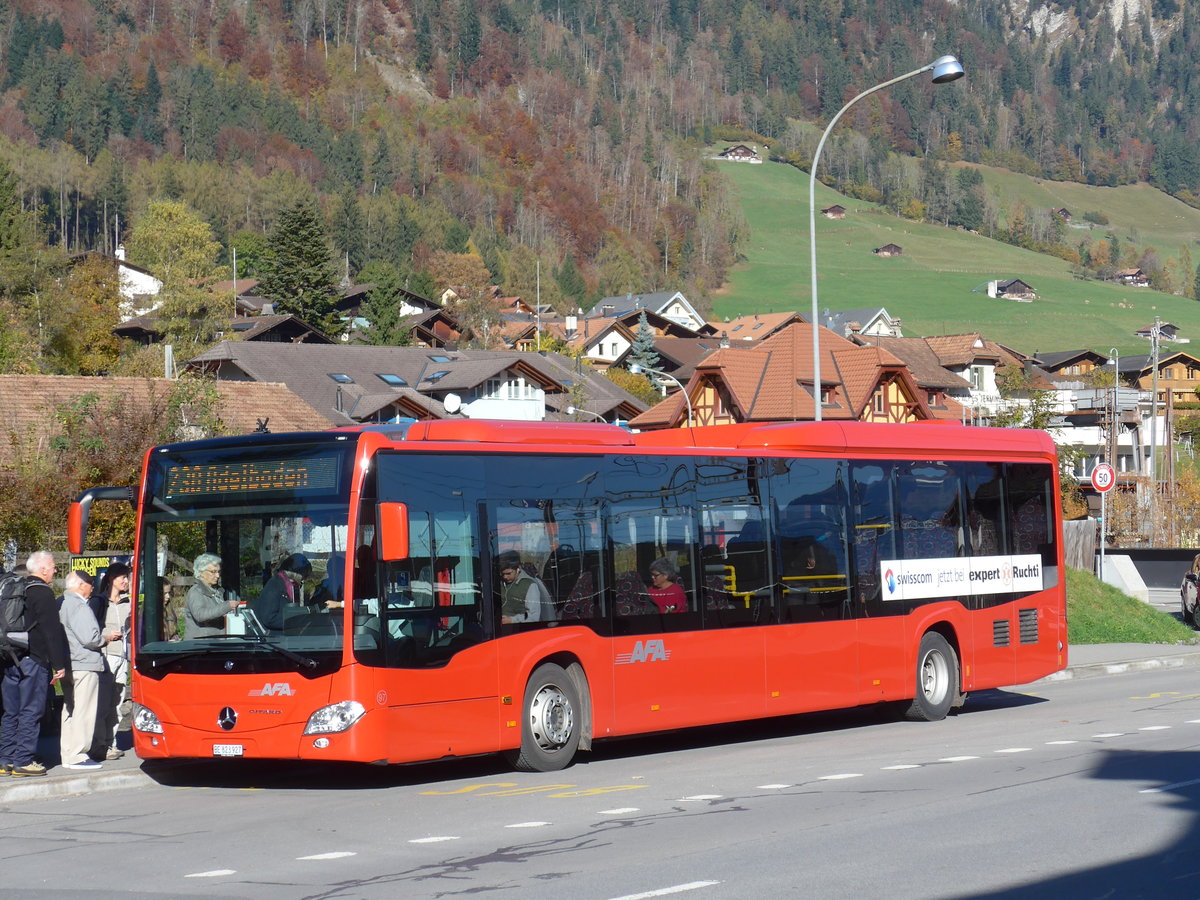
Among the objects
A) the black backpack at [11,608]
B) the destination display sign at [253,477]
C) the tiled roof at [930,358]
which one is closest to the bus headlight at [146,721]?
the black backpack at [11,608]

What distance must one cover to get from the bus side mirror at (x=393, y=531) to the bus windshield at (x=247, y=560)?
456 millimetres

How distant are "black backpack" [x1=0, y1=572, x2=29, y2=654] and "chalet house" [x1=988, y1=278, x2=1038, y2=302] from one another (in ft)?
573

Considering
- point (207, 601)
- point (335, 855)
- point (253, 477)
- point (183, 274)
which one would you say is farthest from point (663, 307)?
point (335, 855)

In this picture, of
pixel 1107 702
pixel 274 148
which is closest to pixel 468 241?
pixel 274 148

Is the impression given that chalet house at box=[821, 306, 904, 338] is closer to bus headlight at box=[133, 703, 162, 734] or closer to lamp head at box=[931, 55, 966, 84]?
lamp head at box=[931, 55, 966, 84]

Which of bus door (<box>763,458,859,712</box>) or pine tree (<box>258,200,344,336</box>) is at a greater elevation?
pine tree (<box>258,200,344,336</box>)

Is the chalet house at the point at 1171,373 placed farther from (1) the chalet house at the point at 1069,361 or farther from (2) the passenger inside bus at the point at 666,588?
(2) the passenger inside bus at the point at 666,588

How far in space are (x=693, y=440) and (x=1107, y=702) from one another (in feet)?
23.0

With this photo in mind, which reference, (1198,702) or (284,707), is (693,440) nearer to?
(284,707)

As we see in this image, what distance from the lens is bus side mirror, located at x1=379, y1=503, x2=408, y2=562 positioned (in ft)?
37.3

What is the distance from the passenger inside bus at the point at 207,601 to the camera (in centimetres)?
1208

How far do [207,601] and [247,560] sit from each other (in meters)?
0.47

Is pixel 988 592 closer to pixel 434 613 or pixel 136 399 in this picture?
pixel 434 613

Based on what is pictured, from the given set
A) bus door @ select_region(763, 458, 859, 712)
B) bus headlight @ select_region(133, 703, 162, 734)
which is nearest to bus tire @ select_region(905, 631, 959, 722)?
bus door @ select_region(763, 458, 859, 712)
